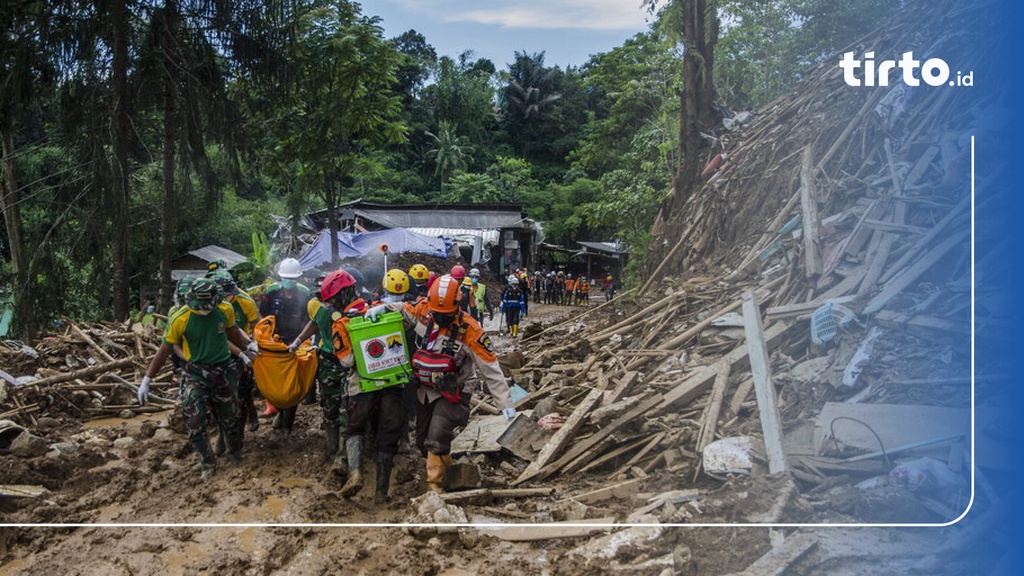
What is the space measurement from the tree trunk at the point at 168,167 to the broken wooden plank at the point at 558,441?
9.00 meters

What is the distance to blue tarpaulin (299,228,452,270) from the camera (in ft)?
41.3

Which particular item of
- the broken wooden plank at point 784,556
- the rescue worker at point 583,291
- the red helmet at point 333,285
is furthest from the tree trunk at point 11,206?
the rescue worker at point 583,291

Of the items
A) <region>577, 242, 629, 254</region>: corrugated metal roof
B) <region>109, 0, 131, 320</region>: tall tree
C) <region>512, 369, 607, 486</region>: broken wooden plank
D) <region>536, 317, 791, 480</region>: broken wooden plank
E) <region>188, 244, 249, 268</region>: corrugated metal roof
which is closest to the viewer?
<region>512, 369, 607, 486</region>: broken wooden plank

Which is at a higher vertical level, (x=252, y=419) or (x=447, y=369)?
(x=447, y=369)

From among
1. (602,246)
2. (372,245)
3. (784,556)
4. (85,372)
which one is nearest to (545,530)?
(784,556)

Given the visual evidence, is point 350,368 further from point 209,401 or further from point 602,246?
point 602,246

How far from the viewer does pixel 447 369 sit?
17.9 feet

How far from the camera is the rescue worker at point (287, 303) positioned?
7.06 metres

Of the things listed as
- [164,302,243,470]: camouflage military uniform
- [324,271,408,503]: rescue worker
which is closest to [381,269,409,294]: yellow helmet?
[324,271,408,503]: rescue worker

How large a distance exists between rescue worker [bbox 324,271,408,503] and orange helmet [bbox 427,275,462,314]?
435 mm

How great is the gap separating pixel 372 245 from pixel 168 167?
3.80 meters

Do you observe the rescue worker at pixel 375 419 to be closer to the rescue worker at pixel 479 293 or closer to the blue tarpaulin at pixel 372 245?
the blue tarpaulin at pixel 372 245

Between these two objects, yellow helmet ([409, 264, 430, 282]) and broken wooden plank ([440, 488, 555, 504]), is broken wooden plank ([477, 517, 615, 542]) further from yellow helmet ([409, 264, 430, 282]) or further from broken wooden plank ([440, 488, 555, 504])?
yellow helmet ([409, 264, 430, 282])

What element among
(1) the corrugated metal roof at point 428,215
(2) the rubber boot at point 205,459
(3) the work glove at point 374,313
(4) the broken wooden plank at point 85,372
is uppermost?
(1) the corrugated metal roof at point 428,215
